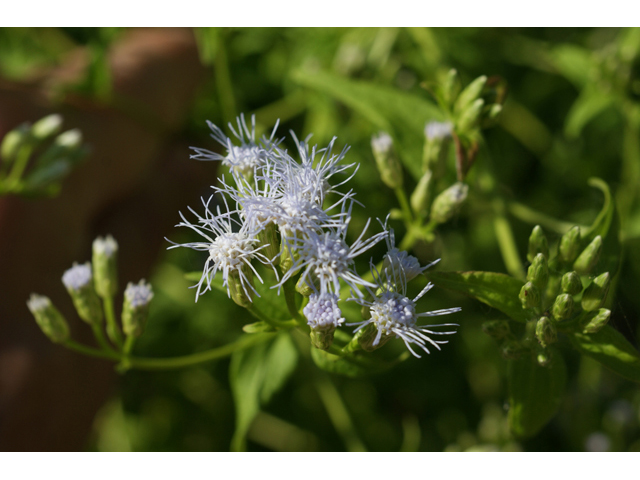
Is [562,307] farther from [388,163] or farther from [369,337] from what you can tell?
[388,163]

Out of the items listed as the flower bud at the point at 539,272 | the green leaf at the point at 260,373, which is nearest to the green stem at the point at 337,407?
the green leaf at the point at 260,373

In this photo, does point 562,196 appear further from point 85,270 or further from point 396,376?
point 85,270

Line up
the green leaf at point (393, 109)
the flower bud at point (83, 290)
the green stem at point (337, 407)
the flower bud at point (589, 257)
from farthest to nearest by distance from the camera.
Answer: the green stem at point (337, 407) < the green leaf at point (393, 109) < the flower bud at point (83, 290) < the flower bud at point (589, 257)

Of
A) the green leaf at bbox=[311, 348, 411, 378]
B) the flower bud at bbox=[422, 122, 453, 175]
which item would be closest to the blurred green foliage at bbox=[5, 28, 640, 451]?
the flower bud at bbox=[422, 122, 453, 175]

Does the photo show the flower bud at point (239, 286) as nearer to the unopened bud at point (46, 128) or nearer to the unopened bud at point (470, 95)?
the unopened bud at point (470, 95)

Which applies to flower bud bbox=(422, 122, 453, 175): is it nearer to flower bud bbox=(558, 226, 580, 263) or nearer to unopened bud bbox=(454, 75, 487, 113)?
unopened bud bbox=(454, 75, 487, 113)
